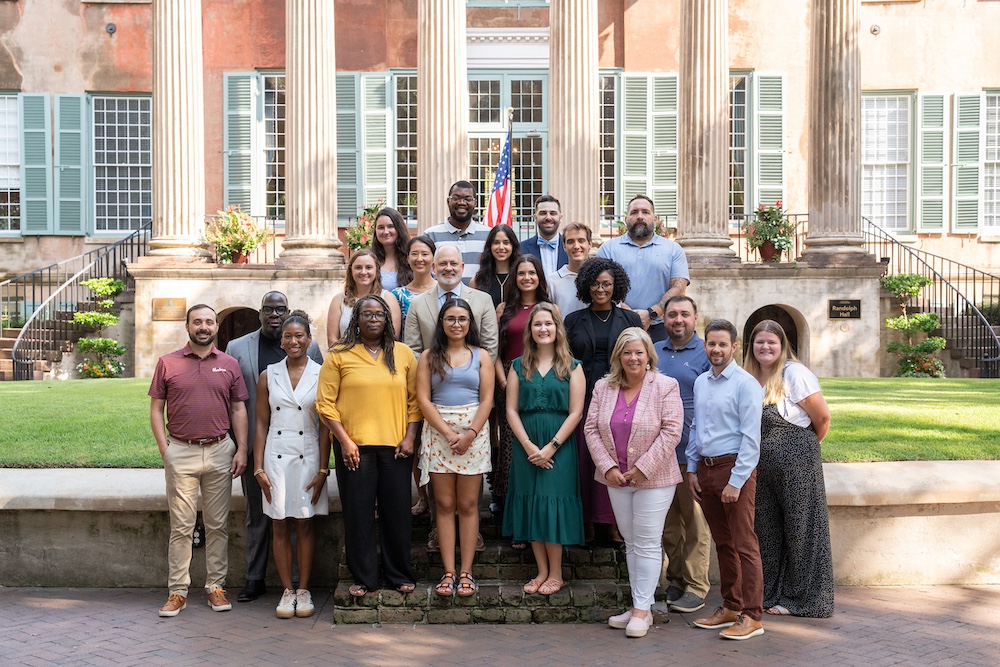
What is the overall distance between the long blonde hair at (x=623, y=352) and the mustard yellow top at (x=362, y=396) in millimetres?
1315

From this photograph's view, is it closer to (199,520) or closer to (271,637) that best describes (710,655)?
(271,637)

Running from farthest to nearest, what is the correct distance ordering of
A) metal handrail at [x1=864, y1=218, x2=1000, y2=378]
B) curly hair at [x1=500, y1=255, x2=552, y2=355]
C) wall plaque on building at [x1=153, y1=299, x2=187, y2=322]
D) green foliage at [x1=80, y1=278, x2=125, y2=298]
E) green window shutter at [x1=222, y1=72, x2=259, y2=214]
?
1. green window shutter at [x1=222, y1=72, x2=259, y2=214]
2. green foliage at [x1=80, y1=278, x2=125, y2=298]
3. metal handrail at [x1=864, y1=218, x2=1000, y2=378]
4. wall plaque on building at [x1=153, y1=299, x2=187, y2=322]
5. curly hair at [x1=500, y1=255, x2=552, y2=355]

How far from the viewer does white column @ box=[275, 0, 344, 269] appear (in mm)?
18422

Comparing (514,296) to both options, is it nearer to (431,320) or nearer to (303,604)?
(431,320)

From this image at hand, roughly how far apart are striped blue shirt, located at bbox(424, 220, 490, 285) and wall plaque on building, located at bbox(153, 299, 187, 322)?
11.2 meters

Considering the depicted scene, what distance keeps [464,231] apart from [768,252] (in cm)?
1287

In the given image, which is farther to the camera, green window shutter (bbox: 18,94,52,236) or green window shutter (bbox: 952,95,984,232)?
green window shutter (bbox: 952,95,984,232)

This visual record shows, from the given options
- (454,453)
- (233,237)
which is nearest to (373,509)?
(454,453)

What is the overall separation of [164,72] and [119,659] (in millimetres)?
14155

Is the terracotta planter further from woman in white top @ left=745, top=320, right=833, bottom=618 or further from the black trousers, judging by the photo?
the black trousers

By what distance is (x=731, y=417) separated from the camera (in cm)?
655

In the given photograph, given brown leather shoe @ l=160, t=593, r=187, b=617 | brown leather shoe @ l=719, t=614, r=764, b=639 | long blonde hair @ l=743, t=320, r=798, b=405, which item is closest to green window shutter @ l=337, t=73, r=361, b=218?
brown leather shoe @ l=160, t=593, r=187, b=617

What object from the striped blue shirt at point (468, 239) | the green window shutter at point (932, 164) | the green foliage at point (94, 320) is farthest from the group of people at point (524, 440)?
the green window shutter at point (932, 164)

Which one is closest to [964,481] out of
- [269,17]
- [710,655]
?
[710,655]
